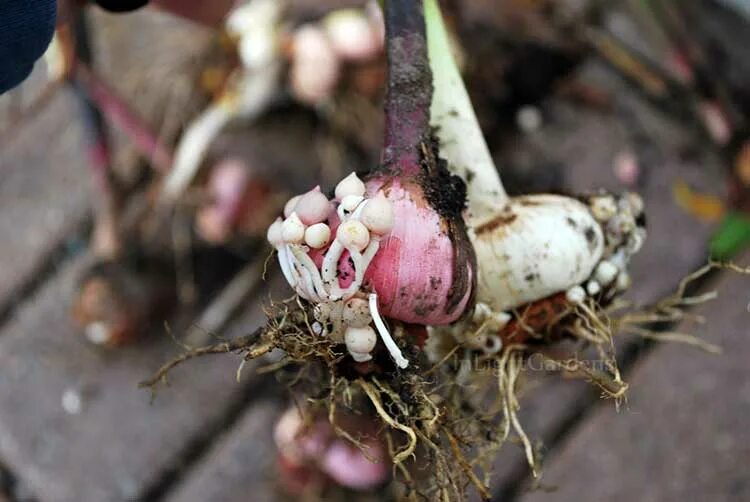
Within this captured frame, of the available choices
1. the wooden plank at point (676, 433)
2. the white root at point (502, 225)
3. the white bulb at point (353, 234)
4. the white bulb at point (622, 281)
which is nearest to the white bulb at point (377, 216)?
the white bulb at point (353, 234)

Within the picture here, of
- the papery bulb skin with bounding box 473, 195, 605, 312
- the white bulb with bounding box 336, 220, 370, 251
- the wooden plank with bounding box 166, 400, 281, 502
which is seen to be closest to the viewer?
the white bulb with bounding box 336, 220, 370, 251

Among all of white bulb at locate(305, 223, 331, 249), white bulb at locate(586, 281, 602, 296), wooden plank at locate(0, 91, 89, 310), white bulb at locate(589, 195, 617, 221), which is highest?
white bulb at locate(305, 223, 331, 249)

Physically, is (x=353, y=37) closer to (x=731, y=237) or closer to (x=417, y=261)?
(x=731, y=237)

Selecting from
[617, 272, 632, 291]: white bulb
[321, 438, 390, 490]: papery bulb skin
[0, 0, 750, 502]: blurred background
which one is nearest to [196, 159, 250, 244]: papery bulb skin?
[0, 0, 750, 502]: blurred background

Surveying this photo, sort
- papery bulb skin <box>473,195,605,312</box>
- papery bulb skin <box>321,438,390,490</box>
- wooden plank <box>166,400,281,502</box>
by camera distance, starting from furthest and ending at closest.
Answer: wooden plank <box>166,400,281,502</box> < papery bulb skin <box>321,438,390,490</box> < papery bulb skin <box>473,195,605,312</box>

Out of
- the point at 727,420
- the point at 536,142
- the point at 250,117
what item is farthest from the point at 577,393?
the point at 250,117

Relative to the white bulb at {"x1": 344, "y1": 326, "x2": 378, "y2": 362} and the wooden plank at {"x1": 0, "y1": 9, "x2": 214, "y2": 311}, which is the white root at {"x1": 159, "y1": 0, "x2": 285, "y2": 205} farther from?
the white bulb at {"x1": 344, "y1": 326, "x2": 378, "y2": 362}

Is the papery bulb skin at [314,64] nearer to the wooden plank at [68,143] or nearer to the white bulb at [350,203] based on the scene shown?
the wooden plank at [68,143]
